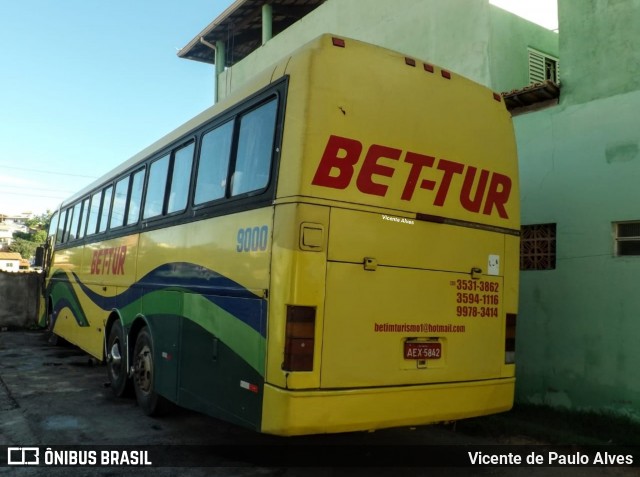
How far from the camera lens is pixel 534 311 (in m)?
7.17

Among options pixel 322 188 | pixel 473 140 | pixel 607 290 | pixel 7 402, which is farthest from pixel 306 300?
pixel 7 402

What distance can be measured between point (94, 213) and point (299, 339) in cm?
718

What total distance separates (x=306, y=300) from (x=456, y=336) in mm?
1536

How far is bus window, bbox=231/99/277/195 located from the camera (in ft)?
14.0

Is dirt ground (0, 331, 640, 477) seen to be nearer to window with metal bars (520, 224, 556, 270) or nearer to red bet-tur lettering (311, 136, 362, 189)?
window with metal bars (520, 224, 556, 270)

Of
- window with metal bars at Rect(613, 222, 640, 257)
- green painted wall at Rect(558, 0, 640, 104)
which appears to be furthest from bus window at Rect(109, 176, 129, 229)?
window with metal bars at Rect(613, 222, 640, 257)

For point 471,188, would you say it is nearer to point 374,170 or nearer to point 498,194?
point 498,194

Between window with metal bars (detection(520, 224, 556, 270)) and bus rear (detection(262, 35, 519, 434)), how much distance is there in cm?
223

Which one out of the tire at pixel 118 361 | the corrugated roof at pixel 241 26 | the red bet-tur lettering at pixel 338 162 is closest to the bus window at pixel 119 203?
the tire at pixel 118 361

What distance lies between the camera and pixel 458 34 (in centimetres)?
877

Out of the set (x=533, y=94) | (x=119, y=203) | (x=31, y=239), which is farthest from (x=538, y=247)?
(x=31, y=239)

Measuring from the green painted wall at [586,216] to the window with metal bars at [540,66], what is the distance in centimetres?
177

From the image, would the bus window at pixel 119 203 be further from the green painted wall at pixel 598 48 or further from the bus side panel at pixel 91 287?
the green painted wall at pixel 598 48

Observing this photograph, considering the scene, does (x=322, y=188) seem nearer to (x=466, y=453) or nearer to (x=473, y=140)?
(x=473, y=140)
